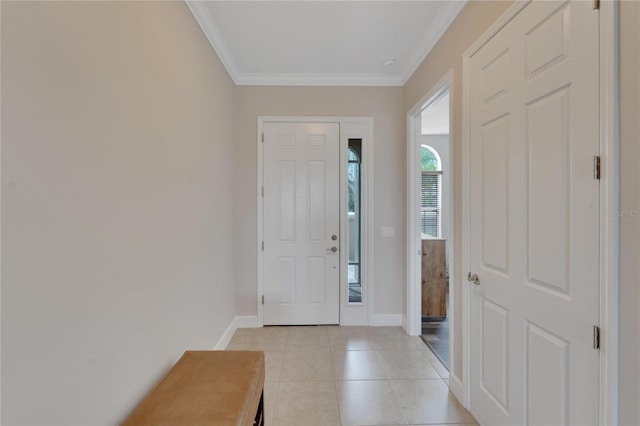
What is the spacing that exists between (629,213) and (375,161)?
2364mm

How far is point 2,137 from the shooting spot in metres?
0.72

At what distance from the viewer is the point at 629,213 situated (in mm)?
906

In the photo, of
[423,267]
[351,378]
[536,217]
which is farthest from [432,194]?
[536,217]

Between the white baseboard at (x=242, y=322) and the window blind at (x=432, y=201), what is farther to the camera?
the window blind at (x=432, y=201)

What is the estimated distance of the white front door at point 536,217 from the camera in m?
1.04

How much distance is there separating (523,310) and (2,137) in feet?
6.68

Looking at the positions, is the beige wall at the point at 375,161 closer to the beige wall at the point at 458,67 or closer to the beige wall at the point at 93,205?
the beige wall at the point at 458,67

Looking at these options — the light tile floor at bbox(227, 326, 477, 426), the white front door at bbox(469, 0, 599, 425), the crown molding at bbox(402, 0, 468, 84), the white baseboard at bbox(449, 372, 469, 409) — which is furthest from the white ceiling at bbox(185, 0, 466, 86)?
the light tile floor at bbox(227, 326, 477, 426)

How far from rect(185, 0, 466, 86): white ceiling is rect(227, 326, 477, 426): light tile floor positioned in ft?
8.94

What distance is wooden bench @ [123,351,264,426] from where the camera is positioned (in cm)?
105

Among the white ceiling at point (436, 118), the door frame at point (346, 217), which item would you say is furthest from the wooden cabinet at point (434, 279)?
the white ceiling at point (436, 118)

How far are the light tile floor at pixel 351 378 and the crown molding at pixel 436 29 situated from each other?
2718 mm

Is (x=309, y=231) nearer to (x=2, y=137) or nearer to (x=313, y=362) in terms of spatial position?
(x=313, y=362)

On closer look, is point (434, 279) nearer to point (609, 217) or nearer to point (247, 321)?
point (247, 321)
